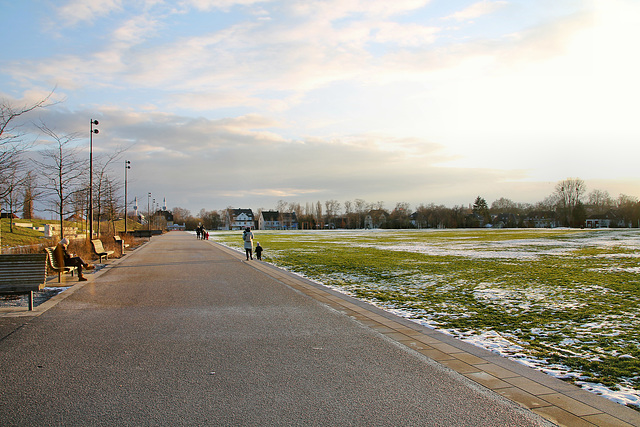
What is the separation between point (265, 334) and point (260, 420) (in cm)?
294

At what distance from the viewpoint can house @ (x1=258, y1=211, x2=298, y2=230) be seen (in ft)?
572

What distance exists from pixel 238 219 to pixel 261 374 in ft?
562

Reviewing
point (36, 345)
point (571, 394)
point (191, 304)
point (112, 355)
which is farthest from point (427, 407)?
point (191, 304)

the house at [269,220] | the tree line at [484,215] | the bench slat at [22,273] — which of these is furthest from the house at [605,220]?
the bench slat at [22,273]

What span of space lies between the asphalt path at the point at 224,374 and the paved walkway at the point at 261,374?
18 millimetres

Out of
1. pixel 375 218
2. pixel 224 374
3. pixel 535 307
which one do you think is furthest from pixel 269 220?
pixel 224 374

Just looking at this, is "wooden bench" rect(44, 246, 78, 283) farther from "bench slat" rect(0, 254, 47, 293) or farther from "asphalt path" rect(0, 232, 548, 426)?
"asphalt path" rect(0, 232, 548, 426)

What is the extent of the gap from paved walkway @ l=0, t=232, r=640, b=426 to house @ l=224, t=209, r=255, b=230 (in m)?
160

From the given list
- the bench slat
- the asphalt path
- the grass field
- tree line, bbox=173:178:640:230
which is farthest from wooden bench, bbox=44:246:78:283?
tree line, bbox=173:178:640:230

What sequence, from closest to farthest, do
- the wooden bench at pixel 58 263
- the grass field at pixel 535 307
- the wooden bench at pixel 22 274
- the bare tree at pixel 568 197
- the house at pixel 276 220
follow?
1. the grass field at pixel 535 307
2. the wooden bench at pixel 22 274
3. the wooden bench at pixel 58 263
4. the bare tree at pixel 568 197
5. the house at pixel 276 220

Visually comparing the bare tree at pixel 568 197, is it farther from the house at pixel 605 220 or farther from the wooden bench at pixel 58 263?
the wooden bench at pixel 58 263

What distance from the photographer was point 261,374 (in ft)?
16.0

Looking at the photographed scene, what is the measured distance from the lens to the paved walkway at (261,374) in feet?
12.7

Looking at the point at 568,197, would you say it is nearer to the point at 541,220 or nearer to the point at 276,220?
the point at 541,220
